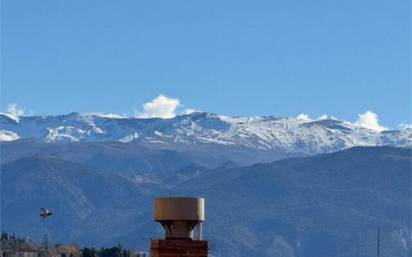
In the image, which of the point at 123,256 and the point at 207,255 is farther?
the point at 123,256

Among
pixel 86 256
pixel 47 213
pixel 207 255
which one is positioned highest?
pixel 86 256

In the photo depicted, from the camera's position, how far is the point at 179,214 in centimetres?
2862

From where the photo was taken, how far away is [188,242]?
2827 cm

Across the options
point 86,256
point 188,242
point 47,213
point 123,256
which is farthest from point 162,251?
point 123,256

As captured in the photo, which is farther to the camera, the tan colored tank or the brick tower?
the tan colored tank

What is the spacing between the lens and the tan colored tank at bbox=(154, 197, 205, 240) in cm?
2852

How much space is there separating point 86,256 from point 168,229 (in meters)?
152

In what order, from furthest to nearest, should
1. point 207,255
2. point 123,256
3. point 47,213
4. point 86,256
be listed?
point 123,256, point 86,256, point 47,213, point 207,255

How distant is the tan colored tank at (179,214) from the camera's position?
28516 millimetres

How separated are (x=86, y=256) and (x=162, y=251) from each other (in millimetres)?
152636

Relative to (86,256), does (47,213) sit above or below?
below

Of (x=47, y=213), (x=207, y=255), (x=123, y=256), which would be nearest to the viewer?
(x=207, y=255)

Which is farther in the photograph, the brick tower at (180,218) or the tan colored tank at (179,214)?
the tan colored tank at (179,214)

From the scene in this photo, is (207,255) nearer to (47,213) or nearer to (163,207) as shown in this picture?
(163,207)
